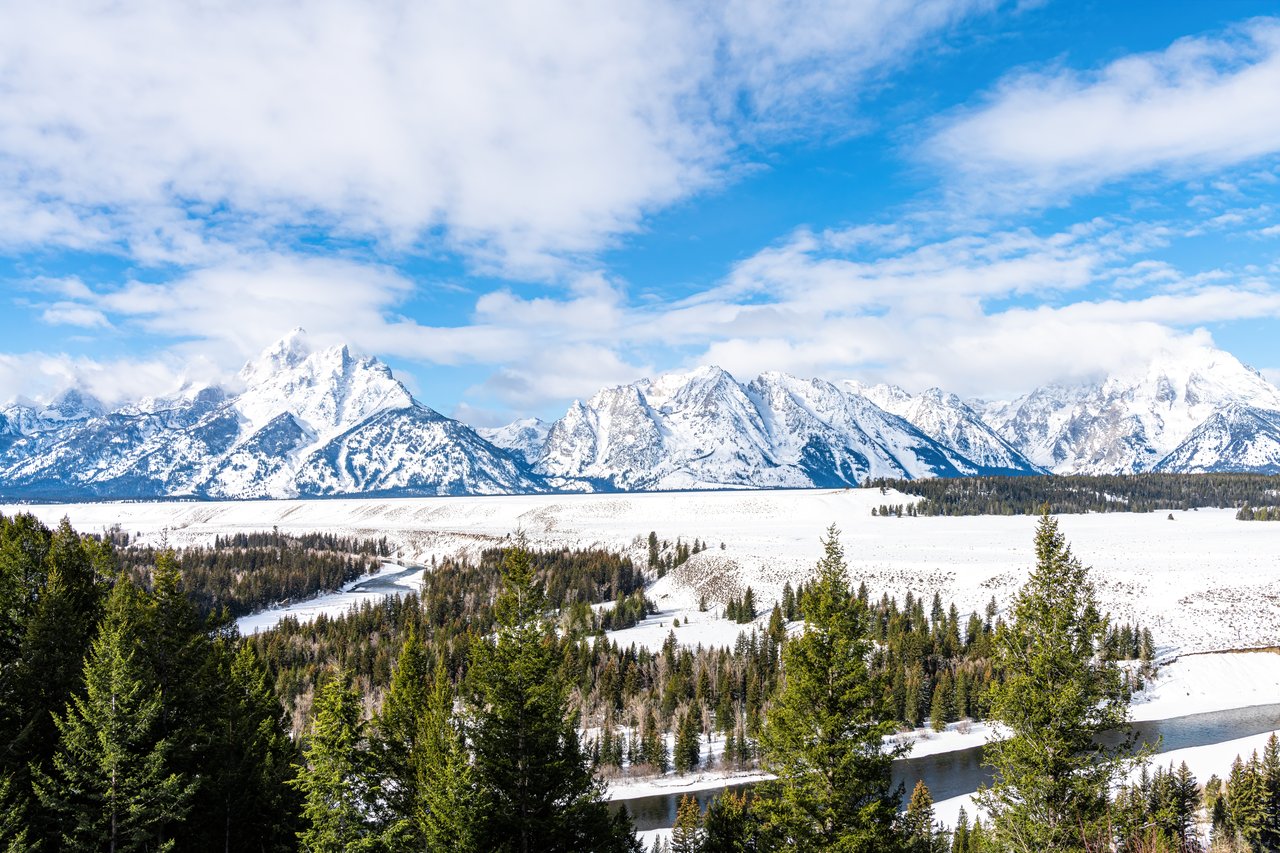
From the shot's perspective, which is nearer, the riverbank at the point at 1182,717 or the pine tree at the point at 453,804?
the pine tree at the point at 453,804

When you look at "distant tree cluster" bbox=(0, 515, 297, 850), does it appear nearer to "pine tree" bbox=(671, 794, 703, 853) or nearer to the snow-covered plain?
"pine tree" bbox=(671, 794, 703, 853)

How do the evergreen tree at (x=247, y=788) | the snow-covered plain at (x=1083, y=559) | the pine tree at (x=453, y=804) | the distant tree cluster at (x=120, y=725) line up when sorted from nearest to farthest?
1. the pine tree at (x=453, y=804)
2. the distant tree cluster at (x=120, y=725)
3. the evergreen tree at (x=247, y=788)
4. the snow-covered plain at (x=1083, y=559)

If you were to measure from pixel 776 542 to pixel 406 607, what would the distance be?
82.9 m

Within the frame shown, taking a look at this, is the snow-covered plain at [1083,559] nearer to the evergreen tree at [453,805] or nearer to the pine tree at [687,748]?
the pine tree at [687,748]

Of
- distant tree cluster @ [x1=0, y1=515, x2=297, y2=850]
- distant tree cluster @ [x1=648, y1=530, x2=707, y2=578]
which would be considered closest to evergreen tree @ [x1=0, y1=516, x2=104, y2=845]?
distant tree cluster @ [x1=0, y1=515, x2=297, y2=850]

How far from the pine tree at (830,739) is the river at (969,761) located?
126 feet

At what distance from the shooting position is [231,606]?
138500mm

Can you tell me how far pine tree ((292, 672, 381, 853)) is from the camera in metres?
21.1

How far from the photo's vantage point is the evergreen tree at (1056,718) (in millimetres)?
20328

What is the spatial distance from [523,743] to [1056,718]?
1496cm

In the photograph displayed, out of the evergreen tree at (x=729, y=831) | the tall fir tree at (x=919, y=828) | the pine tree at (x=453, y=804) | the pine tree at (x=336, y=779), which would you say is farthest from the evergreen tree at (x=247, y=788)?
the tall fir tree at (x=919, y=828)

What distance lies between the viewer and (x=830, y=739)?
20.4 m

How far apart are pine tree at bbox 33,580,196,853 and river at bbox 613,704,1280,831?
3864 cm

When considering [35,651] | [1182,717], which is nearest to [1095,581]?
[1182,717]
